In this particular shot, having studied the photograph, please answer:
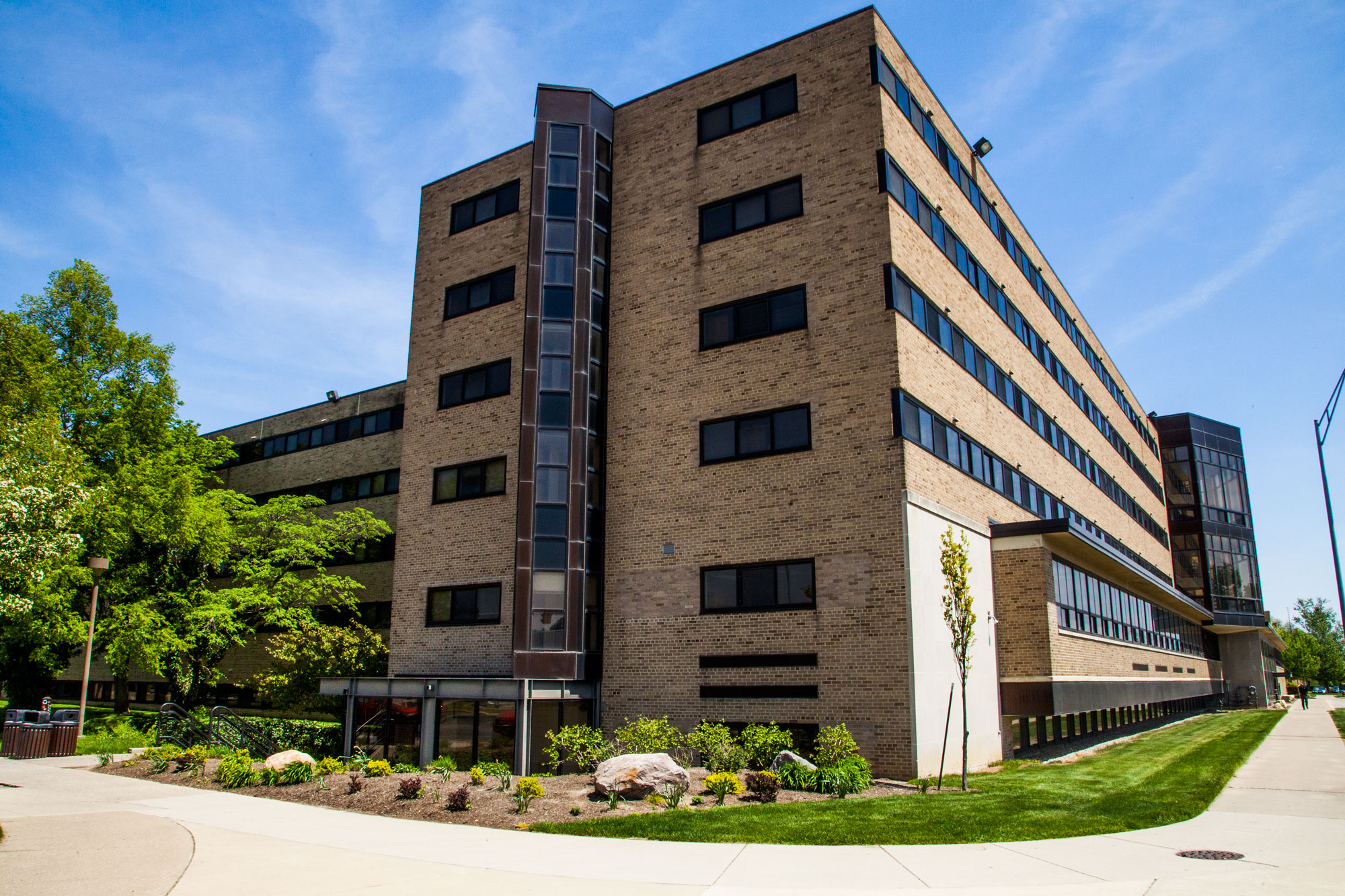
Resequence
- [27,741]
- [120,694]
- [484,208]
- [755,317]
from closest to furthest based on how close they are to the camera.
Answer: [755,317] → [27,741] → [484,208] → [120,694]

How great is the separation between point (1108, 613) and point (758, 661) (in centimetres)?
1497

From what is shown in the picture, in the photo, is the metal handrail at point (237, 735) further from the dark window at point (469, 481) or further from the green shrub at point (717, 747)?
the green shrub at point (717, 747)

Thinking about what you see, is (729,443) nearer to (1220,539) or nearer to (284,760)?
(284,760)

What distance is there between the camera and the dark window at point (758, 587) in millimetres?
20172

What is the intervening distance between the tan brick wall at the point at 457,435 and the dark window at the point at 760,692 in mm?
5732

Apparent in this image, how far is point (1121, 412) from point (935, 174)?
3307cm

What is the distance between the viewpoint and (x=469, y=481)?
26.0 meters

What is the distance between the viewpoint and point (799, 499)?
2058 cm

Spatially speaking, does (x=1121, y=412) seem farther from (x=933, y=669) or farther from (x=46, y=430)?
(x=46, y=430)

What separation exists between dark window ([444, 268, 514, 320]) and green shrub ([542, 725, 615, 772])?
12720mm

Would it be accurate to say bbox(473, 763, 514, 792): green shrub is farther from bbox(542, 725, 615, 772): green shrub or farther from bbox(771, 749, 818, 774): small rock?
bbox(771, 749, 818, 774): small rock

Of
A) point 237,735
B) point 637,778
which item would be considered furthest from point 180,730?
point 637,778

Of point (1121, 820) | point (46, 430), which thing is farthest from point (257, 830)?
point (46, 430)

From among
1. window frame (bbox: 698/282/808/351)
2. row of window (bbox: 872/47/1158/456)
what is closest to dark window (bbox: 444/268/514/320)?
window frame (bbox: 698/282/808/351)
